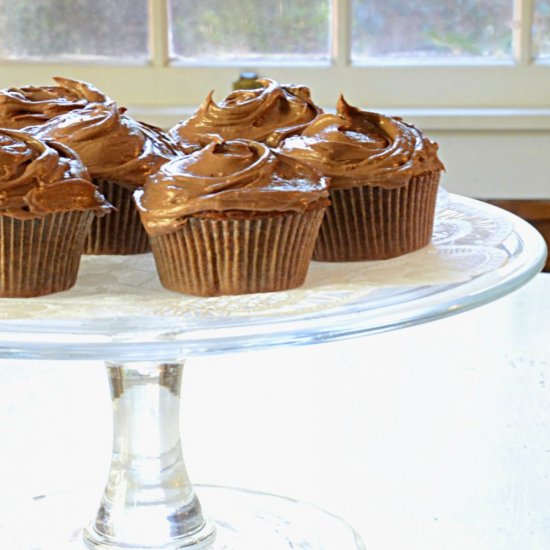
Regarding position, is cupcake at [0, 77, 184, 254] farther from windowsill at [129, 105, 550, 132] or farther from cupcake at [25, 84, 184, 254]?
windowsill at [129, 105, 550, 132]

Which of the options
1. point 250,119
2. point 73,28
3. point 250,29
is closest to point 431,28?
point 250,29

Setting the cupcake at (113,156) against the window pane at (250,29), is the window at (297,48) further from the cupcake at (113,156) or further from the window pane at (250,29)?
the cupcake at (113,156)

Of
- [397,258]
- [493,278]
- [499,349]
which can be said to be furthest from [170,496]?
[499,349]

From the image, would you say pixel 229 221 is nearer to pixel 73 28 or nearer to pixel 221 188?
pixel 221 188

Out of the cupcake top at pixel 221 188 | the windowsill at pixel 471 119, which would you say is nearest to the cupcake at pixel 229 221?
the cupcake top at pixel 221 188

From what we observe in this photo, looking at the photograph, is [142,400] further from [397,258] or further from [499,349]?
[499,349]

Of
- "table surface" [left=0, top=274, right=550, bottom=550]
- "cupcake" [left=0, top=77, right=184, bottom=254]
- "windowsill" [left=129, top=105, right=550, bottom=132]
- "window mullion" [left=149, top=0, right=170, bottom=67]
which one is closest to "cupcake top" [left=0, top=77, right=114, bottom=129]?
"cupcake" [left=0, top=77, right=184, bottom=254]
